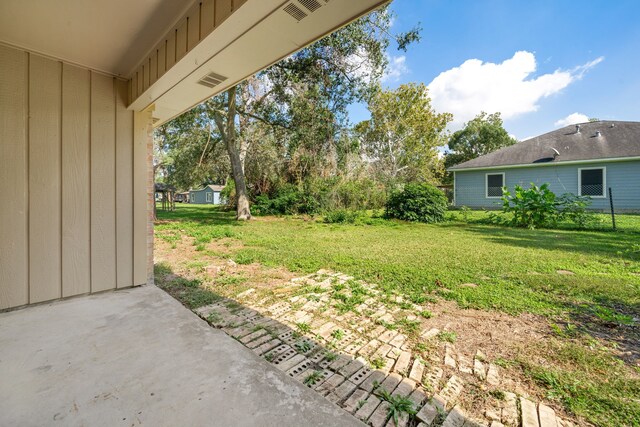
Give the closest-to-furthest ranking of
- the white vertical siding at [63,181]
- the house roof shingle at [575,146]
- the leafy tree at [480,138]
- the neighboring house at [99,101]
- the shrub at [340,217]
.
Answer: the neighboring house at [99,101] → the white vertical siding at [63,181] → the shrub at [340,217] → the house roof shingle at [575,146] → the leafy tree at [480,138]

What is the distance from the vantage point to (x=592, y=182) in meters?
11.2

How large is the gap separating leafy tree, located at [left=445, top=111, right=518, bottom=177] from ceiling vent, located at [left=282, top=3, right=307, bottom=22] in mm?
29346

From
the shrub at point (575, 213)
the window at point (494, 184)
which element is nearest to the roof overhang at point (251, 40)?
the shrub at point (575, 213)

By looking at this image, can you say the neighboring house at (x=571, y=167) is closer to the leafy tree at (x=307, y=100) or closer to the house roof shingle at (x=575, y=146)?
the house roof shingle at (x=575, y=146)

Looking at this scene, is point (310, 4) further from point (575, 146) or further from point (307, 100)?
point (575, 146)

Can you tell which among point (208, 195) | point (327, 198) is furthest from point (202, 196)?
point (327, 198)

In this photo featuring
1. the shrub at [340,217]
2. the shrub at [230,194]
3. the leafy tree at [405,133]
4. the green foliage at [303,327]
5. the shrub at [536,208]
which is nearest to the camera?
the green foliage at [303,327]

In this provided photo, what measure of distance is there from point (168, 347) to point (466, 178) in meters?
15.3

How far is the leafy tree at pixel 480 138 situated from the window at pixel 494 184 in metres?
15.3

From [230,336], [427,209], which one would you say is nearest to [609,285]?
[230,336]

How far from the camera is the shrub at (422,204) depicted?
871 cm

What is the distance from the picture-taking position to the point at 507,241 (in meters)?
5.45

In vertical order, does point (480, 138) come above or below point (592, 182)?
above

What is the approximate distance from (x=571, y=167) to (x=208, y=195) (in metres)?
33.1
